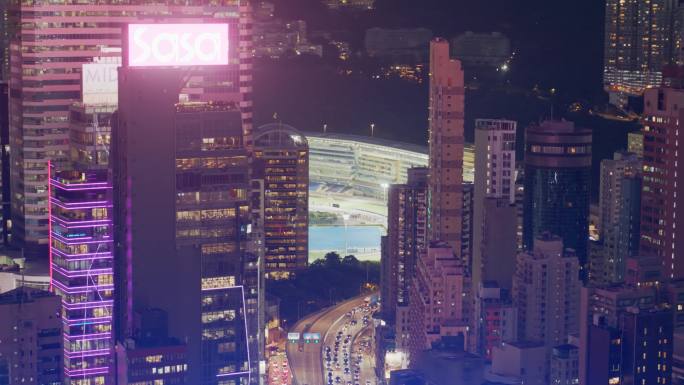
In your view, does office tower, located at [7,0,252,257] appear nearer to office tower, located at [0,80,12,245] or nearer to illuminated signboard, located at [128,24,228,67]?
office tower, located at [0,80,12,245]

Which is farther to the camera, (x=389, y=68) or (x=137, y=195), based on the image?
(x=389, y=68)

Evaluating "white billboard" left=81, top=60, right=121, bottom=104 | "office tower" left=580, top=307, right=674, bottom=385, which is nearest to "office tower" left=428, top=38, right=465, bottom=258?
"white billboard" left=81, top=60, right=121, bottom=104

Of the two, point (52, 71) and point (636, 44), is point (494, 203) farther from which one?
point (636, 44)

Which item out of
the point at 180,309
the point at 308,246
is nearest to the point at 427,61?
the point at 308,246

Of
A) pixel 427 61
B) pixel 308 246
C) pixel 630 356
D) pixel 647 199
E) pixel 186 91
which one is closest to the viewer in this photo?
pixel 630 356

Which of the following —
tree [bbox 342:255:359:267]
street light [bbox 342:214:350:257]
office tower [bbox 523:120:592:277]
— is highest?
office tower [bbox 523:120:592:277]

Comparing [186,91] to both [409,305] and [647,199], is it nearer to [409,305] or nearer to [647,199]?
[409,305]
